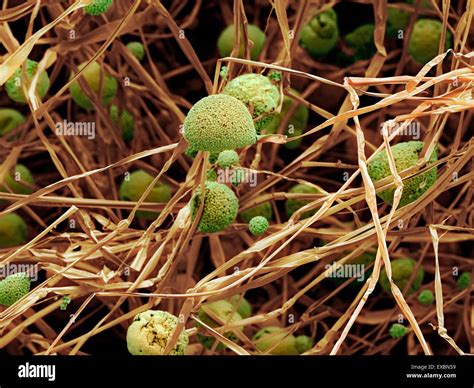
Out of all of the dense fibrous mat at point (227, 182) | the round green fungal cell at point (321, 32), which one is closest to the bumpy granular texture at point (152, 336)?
the dense fibrous mat at point (227, 182)

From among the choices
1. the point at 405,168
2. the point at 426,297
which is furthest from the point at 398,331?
the point at 405,168

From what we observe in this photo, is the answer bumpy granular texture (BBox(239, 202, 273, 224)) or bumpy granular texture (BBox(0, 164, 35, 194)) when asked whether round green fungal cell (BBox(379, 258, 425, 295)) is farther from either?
bumpy granular texture (BBox(0, 164, 35, 194))

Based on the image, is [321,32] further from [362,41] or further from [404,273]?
[404,273]

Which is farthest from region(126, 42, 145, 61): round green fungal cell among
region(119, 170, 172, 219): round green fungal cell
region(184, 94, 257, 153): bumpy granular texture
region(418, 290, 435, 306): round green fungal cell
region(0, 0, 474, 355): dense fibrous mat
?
region(418, 290, 435, 306): round green fungal cell

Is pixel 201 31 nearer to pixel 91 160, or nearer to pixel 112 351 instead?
pixel 91 160

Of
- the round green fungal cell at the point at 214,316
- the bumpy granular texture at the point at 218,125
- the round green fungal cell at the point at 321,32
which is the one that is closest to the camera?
the bumpy granular texture at the point at 218,125

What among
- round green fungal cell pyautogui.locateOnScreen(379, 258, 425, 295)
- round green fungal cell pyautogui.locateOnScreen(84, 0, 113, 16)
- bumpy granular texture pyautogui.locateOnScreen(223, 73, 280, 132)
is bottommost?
round green fungal cell pyautogui.locateOnScreen(379, 258, 425, 295)

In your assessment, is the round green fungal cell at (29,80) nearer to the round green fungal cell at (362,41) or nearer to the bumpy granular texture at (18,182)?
the bumpy granular texture at (18,182)
